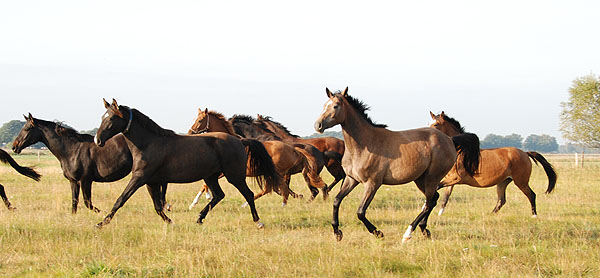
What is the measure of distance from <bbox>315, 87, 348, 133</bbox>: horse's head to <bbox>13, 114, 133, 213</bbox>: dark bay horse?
4.31 m

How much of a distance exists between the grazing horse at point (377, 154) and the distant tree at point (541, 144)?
16147cm

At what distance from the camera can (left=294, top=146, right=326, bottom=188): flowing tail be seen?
1188 centimetres

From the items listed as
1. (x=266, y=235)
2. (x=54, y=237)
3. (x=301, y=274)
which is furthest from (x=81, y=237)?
(x=301, y=274)

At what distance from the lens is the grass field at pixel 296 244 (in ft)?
17.8

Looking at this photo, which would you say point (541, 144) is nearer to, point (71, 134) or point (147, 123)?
point (71, 134)

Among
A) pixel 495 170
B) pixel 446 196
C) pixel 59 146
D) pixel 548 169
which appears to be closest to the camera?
pixel 59 146

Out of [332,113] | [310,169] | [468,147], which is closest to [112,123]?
[332,113]

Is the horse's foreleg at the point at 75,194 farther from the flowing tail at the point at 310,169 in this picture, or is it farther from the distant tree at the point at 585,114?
the distant tree at the point at 585,114

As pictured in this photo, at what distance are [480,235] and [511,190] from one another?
852 centimetres

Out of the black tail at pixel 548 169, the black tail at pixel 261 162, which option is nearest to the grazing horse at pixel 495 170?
the black tail at pixel 548 169

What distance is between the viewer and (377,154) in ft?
23.4

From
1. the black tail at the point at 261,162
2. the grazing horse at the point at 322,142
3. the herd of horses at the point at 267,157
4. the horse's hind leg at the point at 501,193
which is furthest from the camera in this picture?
the grazing horse at the point at 322,142

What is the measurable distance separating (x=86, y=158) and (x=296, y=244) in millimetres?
4910

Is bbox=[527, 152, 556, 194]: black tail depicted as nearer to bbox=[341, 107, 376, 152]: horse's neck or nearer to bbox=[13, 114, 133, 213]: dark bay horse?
bbox=[341, 107, 376, 152]: horse's neck
